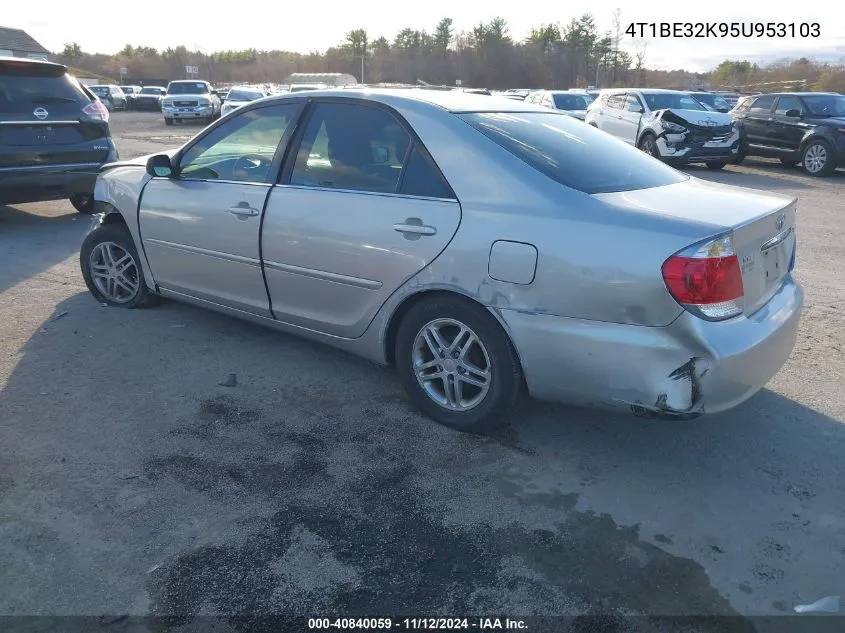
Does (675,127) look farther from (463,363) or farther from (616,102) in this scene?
(463,363)

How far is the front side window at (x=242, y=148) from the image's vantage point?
424 cm

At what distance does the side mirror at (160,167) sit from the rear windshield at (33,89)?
4.06m

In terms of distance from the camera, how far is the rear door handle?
135 inches

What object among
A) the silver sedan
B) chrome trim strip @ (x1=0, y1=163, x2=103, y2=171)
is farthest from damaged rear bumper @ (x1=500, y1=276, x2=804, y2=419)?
chrome trim strip @ (x1=0, y1=163, x2=103, y2=171)

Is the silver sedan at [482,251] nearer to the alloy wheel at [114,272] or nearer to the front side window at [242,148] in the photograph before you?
the front side window at [242,148]

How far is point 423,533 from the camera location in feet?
9.23

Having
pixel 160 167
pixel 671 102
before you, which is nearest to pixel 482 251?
pixel 160 167

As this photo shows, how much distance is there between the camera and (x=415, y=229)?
3484mm

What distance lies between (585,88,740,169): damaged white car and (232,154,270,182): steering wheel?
481 inches

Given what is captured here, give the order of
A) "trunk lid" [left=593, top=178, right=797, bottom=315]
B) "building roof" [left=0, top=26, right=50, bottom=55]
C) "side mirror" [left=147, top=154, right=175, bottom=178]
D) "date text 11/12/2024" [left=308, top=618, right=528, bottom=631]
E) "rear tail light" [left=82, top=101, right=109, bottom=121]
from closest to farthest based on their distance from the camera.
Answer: "date text 11/12/2024" [left=308, top=618, right=528, bottom=631] → "trunk lid" [left=593, top=178, right=797, bottom=315] → "side mirror" [left=147, top=154, right=175, bottom=178] → "rear tail light" [left=82, top=101, right=109, bottom=121] → "building roof" [left=0, top=26, right=50, bottom=55]

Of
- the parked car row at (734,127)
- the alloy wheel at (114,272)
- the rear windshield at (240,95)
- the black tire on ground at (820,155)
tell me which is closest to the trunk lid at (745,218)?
the alloy wheel at (114,272)

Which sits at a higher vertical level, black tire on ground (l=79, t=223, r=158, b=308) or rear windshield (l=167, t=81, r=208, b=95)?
rear windshield (l=167, t=81, r=208, b=95)

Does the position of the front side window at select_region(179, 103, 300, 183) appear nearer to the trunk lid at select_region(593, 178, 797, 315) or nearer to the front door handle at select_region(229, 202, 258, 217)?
the front door handle at select_region(229, 202, 258, 217)

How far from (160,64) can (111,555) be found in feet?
349
